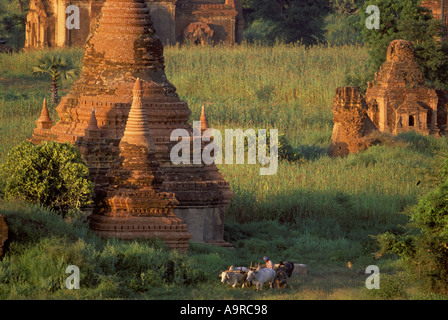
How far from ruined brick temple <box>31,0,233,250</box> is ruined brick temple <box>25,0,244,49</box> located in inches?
1140

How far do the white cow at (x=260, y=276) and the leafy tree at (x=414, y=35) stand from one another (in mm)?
22992

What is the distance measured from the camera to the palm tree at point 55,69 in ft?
130

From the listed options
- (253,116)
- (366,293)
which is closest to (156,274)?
(366,293)

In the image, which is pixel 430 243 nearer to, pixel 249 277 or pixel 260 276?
pixel 260 276

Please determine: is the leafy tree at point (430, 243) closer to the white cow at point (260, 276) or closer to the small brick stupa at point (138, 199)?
the white cow at point (260, 276)

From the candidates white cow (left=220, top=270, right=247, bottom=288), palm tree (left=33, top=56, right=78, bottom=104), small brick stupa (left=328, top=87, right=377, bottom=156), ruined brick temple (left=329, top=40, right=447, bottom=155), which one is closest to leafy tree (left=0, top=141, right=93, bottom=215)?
white cow (left=220, top=270, right=247, bottom=288)

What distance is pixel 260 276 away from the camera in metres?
18.3

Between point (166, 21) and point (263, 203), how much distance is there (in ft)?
101

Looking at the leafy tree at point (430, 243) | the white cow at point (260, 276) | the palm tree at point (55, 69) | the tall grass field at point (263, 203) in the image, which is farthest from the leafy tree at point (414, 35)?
the white cow at point (260, 276)

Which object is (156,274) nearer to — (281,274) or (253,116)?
(281,274)

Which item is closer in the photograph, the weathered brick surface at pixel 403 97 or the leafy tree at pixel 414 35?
the weathered brick surface at pixel 403 97

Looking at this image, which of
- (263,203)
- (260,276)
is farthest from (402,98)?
(260,276)

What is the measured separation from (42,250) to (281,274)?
3798 mm

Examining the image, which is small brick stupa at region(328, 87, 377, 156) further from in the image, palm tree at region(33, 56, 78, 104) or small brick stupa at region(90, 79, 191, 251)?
small brick stupa at region(90, 79, 191, 251)
